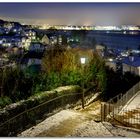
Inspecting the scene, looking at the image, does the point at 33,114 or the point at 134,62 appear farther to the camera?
the point at 134,62

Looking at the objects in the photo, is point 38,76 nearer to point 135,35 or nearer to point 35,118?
point 35,118

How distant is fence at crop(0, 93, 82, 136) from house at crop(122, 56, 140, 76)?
3.00 metres

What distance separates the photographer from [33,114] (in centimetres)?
933

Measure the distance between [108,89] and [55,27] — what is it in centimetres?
356

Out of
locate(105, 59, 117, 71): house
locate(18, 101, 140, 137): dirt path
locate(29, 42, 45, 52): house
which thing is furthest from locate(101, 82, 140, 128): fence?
locate(29, 42, 45, 52): house

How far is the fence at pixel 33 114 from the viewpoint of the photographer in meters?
8.52

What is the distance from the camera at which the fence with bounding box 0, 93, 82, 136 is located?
27.9ft

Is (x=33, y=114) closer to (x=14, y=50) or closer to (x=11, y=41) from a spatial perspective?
(x=11, y=41)

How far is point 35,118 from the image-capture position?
9352 mm

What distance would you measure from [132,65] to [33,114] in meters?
5.37

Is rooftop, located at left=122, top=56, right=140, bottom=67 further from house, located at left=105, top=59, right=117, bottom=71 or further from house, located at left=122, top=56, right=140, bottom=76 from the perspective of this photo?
house, located at left=105, top=59, right=117, bottom=71

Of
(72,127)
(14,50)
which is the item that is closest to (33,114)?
(72,127)

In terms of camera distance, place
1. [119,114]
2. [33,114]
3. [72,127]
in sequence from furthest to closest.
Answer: [119,114] < [33,114] < [72,127]

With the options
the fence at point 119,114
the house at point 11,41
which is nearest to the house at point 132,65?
the fence at point 119,114
